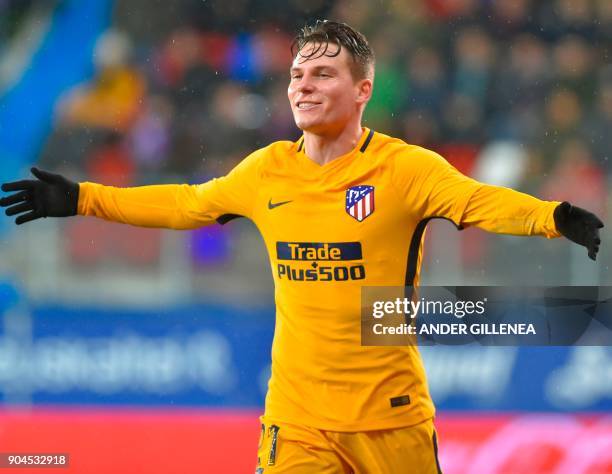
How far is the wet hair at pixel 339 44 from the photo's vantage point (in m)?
3.81

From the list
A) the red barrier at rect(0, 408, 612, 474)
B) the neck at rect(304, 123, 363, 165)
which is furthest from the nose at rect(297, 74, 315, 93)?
the red barrier at rect(0, 408, 612, 474)

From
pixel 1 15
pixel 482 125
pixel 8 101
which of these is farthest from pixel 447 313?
pixel 1 15

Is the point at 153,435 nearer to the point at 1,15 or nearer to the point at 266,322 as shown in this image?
the point at 266,322

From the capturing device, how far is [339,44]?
3.83m

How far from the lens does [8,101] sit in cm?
740

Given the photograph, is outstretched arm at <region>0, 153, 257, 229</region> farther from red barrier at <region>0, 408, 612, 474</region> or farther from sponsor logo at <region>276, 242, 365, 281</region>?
red barrier at <region>0, 408, 612, 474</region>

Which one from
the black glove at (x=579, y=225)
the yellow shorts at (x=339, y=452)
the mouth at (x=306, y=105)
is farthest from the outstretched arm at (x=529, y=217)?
the yellow shorts at (x=339, y=452)

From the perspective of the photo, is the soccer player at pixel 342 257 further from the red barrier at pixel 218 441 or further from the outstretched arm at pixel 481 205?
the red barrier at pixel 218 441

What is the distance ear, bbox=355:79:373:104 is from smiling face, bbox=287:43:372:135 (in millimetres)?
23

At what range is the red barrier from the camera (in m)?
5.83

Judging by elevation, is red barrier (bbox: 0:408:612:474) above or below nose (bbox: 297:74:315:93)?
below

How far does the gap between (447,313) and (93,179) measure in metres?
2.59

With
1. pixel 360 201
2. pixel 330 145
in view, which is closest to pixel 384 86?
pixel 330 145

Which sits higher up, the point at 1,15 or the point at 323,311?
the point at 1,15
